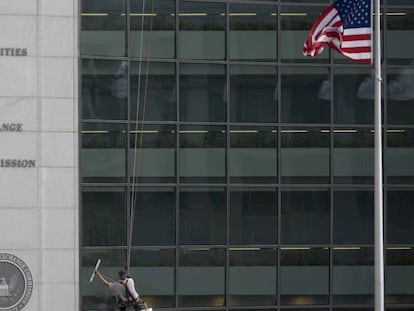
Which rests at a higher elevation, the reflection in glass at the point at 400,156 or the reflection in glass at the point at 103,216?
the reflection in glass at the point at 400,156

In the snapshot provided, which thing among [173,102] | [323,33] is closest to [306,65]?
[173,102]

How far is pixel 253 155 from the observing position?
26.4 meters

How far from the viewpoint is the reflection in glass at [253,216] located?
26359 mm

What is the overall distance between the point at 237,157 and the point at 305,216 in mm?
1925

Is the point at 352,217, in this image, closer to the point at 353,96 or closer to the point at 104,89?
the point at 353,96

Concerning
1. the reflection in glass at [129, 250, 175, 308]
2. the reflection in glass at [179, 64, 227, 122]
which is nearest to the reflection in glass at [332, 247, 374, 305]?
the reflection in glass at [129, 250, 175, 308]

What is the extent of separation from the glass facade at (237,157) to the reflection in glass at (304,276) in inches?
1.1

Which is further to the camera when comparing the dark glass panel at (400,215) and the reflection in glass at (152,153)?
the dark glass panel at (400,215)

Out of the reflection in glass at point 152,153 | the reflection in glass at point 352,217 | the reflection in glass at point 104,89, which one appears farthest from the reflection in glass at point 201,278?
the reflection in glass at point 104,89

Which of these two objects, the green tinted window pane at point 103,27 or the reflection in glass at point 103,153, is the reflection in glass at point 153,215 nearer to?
the reflection in glass at point 103,153

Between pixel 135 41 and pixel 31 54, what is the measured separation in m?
2.16

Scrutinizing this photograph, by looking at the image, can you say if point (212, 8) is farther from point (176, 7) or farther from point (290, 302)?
point (290, 302)

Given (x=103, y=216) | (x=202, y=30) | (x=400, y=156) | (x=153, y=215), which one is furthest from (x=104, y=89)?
(x=400, y=156)

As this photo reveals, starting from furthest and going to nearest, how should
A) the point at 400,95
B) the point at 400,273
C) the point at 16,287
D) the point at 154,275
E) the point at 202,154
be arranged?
the point at 400,95, the point at 400,273, the point at 202,154, the point at 154,275, the point at 16,287
